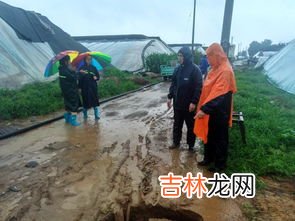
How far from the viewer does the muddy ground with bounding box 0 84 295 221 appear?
3260 mm

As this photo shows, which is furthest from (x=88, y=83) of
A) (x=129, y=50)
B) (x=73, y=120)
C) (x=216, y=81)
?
(x=129, y=50)

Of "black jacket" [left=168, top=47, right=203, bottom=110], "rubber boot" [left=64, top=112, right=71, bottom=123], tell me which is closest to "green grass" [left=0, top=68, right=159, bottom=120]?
"rubber boot" [left=64, top=112, right=71, bottom=123]

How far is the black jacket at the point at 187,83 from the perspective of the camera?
4840 mm

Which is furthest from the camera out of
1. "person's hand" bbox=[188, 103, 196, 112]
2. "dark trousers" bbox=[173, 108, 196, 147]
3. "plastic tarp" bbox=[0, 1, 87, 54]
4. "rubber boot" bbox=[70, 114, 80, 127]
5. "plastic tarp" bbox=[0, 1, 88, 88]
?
"plastic tarp" bbox=[0, 1, 87, 54]

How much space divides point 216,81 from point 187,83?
1005 millimetres

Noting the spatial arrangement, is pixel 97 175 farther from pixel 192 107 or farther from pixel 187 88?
pixel 187 88

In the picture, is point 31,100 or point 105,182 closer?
point 105,182

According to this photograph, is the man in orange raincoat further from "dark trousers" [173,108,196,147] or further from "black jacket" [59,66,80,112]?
"black jacket" [59,66,80,112]

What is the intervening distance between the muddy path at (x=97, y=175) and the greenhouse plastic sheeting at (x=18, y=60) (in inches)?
152

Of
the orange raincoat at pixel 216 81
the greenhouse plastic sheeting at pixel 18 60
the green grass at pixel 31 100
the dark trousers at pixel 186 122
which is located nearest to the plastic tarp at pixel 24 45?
the greenhouse plastic sheeting at pixel 18 60

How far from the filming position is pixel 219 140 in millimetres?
4102

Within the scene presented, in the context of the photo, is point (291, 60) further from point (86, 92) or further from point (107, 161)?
point (107, 161)

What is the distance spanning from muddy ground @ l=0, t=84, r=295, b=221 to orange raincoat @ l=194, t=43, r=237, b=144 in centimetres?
74

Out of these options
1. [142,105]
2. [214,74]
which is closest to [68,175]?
[214,74]
